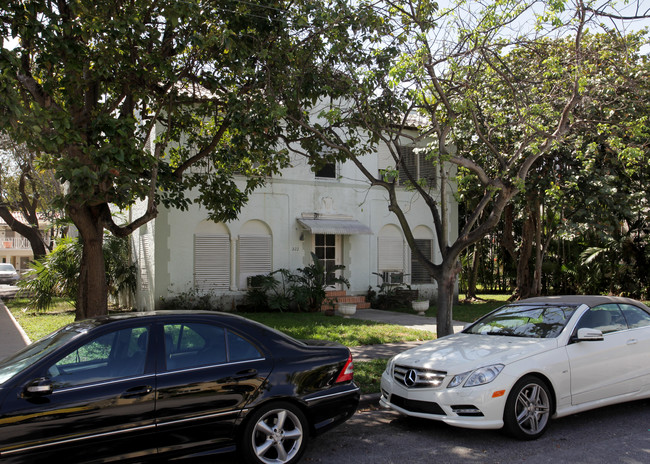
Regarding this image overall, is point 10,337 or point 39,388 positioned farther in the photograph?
point 10,337

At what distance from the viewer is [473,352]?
6039mm

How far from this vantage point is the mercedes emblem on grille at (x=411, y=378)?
6.03m

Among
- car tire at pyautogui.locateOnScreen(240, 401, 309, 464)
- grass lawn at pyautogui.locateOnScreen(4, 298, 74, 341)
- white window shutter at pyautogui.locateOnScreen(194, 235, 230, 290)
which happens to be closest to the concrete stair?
white window shutter at pyautogui.locateOnScreen(194, 235, 230, 290)

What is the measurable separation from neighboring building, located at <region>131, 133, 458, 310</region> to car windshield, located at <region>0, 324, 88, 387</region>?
1074 cm

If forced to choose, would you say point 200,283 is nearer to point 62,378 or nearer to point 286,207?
point 286,207

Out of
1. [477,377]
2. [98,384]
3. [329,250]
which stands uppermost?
[329,250]

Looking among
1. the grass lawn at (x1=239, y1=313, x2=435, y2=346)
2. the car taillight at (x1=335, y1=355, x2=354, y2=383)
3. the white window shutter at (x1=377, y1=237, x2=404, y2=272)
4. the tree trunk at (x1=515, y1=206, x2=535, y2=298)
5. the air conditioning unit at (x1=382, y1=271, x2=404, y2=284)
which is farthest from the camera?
the tree trunk at (x1=515, y1=206, x2=535, y2=298)

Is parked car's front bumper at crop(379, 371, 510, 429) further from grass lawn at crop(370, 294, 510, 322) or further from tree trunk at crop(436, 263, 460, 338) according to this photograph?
grass lawn at crop(370, 294, 510, 322)

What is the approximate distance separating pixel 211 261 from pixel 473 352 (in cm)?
1150

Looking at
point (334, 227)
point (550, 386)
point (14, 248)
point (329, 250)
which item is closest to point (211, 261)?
point (334, 227)

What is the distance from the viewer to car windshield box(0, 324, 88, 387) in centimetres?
442

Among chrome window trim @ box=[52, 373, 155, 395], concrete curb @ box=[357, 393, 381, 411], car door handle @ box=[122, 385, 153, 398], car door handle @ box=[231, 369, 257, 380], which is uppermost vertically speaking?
chrome window trim @ box=[52, 373, 155, 395]

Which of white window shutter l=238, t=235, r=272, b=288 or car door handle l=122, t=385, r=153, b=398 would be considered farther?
white window shutter l=238, t=235, r=272, b=288

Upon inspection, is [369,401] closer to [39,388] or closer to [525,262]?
[39,388]
